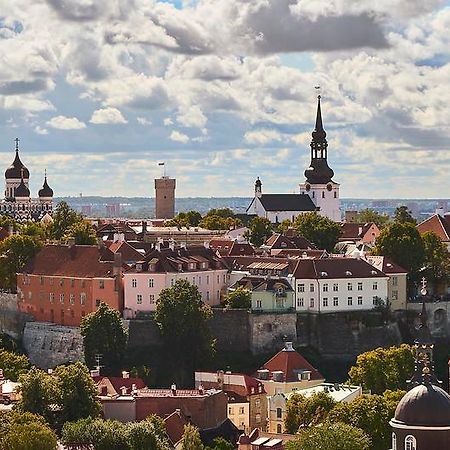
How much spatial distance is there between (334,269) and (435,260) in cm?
1097

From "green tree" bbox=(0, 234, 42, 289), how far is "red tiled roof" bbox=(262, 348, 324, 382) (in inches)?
852

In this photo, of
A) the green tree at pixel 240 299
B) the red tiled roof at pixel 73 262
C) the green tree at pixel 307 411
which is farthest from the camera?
the red tiled roof at pixel 73 262

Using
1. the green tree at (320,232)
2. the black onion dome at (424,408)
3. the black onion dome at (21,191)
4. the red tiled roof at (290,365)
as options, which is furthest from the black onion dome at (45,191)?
the black onion dome at (424,408)

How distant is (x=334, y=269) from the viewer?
83.0m

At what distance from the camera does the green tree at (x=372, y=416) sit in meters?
56.8

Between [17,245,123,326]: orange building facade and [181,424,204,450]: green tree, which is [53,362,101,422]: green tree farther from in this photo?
[17,245,123,326]: orange building facade

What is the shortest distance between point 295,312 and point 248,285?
3.27m

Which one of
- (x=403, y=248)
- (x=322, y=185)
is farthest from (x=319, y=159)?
(x=403, y=248)

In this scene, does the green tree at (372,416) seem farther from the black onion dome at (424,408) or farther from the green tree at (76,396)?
the black onion dome at (424,408)

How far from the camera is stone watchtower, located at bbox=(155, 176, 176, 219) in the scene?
6767 inches

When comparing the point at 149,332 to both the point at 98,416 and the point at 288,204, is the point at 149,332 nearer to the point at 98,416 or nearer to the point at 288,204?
the point at 98,416

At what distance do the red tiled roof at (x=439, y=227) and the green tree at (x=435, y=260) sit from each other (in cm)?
622

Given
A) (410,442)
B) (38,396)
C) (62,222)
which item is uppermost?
(62,222)

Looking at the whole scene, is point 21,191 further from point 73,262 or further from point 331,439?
point 331,439
